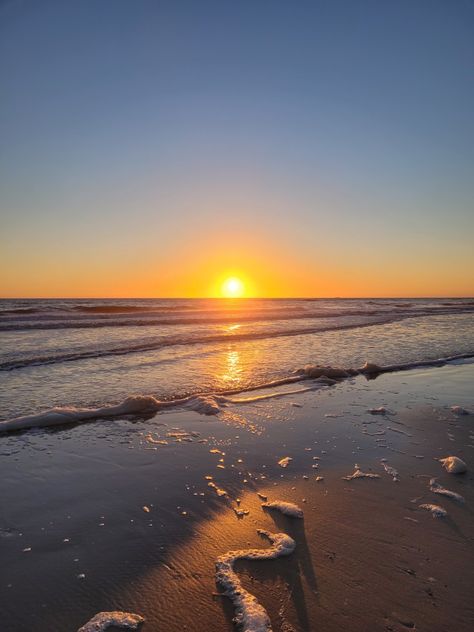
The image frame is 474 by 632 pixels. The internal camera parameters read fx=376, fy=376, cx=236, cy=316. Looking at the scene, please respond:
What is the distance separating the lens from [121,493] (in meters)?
4.19

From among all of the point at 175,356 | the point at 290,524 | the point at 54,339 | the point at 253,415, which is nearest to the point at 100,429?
the point at 253,415

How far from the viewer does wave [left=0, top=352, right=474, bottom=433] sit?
675 centimetres

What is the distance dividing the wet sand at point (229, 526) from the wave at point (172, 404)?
445 millimetres

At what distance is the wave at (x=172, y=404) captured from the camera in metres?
6.75

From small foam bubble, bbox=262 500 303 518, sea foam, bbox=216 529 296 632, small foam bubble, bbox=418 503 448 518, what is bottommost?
small foam bubble, bbox=262 500 303 518

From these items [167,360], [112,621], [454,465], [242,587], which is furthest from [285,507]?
[167,360]

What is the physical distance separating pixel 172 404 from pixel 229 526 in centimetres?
465

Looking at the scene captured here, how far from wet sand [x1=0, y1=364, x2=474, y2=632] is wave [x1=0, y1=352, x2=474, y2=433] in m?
0.44

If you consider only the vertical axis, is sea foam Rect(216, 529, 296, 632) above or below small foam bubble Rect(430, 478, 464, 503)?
above

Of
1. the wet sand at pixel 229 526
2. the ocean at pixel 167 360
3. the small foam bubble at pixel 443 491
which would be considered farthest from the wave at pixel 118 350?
the small foam bubble at pixel 443 491

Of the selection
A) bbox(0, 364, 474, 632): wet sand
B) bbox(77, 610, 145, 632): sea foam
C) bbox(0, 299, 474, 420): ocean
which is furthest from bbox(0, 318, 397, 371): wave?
bbox(77, 610, 145, 632): sea foam

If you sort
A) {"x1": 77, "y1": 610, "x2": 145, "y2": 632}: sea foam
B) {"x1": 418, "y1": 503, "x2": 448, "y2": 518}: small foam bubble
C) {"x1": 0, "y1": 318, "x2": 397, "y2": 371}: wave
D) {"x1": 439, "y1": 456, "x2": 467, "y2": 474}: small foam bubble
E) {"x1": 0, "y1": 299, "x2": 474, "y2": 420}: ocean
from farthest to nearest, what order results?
{"x1": 0, "y1": 318, "x2": 397, "y2": 371}: wave → {"x1": 0, "y1": 299, "x2": 474, "y2": 420}: ocean → {"x1": 439, "y1": 456, "x2": 467, "y2": 474}: small foam bubble → {"x1": 418, "y1": 503, "x2": 448, "y2": 518}: small foam bubble → {"x1": 77, "y1": 610, "x2": 145, "y2": 632}: sea foam

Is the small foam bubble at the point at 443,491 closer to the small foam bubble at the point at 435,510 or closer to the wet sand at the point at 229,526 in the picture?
the wet sand at the point at 229,526

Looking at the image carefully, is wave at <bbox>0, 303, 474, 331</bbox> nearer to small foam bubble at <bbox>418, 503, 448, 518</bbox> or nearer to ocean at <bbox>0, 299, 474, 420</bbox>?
ocean at <bbox>0, 299, 474, 420</bbox>
